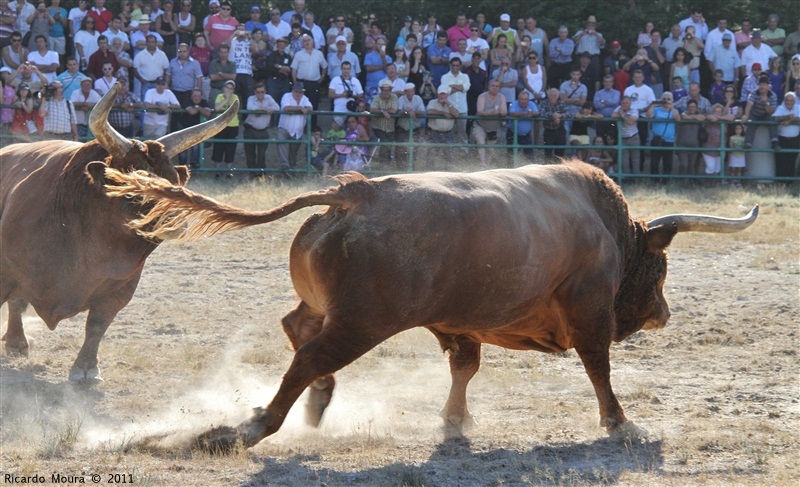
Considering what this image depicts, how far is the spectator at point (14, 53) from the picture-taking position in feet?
49.7

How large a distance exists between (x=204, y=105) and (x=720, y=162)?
8.26 m

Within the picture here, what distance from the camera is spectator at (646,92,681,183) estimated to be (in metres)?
16.6

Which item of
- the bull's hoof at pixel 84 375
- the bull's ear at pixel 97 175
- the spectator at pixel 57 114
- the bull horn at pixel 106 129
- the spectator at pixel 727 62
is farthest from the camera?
the spectator at pixel 727 62

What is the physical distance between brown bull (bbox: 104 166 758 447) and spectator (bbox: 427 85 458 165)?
9.34 metres

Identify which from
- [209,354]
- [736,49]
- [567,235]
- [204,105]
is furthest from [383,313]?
[736,49]

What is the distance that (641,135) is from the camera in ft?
54.9

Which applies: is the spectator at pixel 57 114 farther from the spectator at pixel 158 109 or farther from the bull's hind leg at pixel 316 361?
the bull's hind leg at pixel 316 361

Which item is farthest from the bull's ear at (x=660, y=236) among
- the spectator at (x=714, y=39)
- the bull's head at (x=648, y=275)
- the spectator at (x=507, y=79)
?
the spectator at (x=714, y=39)

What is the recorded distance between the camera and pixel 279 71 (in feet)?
53.0

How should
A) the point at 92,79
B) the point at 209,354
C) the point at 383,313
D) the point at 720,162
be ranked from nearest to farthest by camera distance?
the point at 383,313
the point at 209,354
the point at 92,79
the point at 720,162

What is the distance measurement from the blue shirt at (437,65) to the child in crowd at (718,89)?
4.53 meters

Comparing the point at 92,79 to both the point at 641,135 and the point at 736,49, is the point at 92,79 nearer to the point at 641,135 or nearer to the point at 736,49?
the point at 641,135

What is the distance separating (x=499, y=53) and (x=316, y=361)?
40.4ft

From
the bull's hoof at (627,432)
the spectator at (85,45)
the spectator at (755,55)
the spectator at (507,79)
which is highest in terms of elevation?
the spectator at (85,45)
